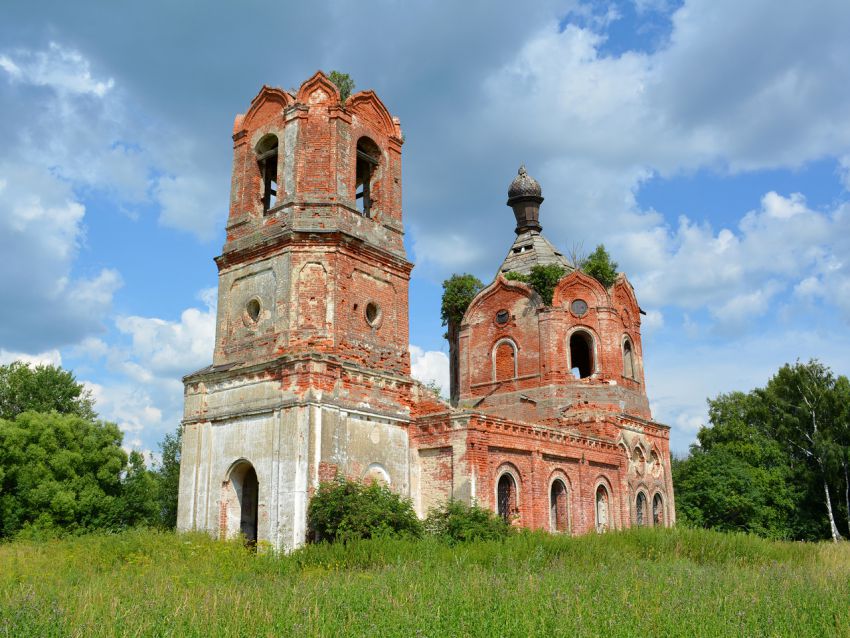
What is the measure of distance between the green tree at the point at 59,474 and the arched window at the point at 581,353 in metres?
16.2

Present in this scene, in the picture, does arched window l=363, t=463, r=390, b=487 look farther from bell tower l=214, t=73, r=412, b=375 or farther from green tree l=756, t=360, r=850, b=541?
green tree l=756, t=360, r=850, b=541

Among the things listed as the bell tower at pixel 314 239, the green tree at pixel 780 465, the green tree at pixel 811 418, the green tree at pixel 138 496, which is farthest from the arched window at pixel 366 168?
the green tree at pixel 811 418

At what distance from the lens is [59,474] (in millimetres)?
24281

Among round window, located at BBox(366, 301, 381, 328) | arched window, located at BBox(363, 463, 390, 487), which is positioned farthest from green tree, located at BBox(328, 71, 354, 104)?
arched window, located at BBox(363, 463, 390, 487)

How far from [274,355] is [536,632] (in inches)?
466

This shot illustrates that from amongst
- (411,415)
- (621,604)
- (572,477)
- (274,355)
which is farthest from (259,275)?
(621,604)

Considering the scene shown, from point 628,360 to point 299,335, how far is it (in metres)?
14.1

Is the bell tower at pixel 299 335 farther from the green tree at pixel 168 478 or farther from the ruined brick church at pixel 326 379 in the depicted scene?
the green tree at pixel 168 478

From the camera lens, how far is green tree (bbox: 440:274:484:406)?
2845cm

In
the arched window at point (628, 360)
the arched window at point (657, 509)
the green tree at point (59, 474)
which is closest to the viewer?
the green tree at point (59, 474)

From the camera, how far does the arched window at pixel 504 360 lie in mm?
26703

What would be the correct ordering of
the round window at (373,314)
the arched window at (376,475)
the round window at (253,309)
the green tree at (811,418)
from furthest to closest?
the green tree at (811,418) → the round window at (373,314) → the round window at (253,309) → the arched window at (376,475)

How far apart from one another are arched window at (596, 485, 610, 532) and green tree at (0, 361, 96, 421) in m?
21.7

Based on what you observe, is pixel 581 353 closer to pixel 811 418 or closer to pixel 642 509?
pixel 642 509
